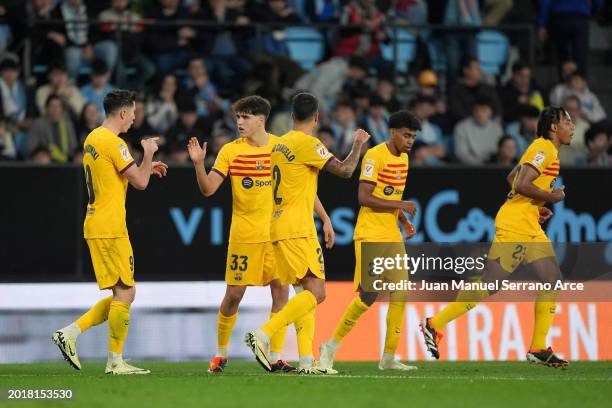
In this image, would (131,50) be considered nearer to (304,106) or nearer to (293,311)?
(304,106)

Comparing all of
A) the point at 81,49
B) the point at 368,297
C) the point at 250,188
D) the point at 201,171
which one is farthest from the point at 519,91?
the point at 201,171

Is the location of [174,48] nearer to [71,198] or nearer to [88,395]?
[71,198]

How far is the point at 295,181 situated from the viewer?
1192 cm

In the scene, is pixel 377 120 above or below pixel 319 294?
above

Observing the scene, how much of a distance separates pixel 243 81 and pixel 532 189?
668 cm

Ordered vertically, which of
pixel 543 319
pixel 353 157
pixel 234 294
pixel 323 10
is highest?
pixel 323 10

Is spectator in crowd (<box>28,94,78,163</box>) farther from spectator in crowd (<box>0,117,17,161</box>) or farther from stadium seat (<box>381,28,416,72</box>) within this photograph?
stadium seat (<box>381,28,416,72</box>)

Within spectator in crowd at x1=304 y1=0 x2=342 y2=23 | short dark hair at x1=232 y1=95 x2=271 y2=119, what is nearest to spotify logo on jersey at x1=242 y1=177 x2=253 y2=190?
short dark hair at x1=232 y1=95 x2=271 y2=119

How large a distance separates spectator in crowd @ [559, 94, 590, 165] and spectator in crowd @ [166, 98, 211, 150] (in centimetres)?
456

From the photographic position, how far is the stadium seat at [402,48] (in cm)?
1998

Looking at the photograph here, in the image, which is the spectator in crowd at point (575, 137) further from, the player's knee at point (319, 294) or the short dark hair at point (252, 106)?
the player's knee at point (319, 294)

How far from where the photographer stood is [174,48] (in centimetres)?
1903

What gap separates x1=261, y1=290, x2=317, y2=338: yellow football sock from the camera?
11.6m

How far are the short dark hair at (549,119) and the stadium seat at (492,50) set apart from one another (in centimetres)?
720
